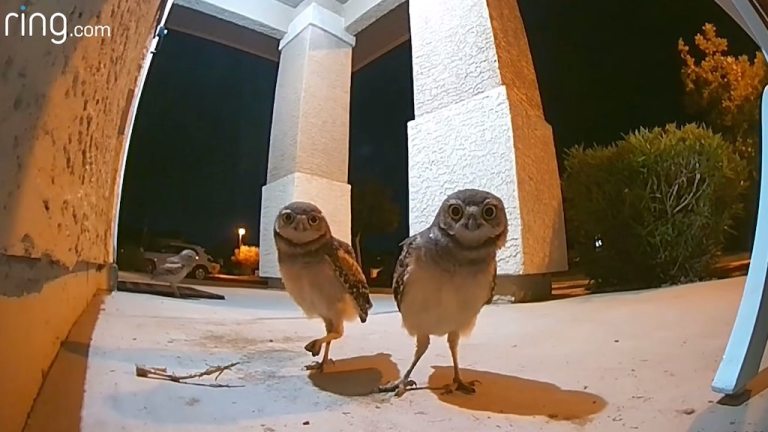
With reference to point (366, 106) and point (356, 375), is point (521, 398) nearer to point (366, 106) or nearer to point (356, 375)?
point (356, 375)

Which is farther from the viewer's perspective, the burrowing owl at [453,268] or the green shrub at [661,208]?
the green shrub at [661,208]

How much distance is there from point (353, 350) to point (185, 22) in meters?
2.36

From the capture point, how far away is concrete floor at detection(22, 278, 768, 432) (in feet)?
3.60

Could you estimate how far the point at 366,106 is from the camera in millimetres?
3664

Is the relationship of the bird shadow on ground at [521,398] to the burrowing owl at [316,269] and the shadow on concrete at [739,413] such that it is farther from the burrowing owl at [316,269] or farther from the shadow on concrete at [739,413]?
the burrowing owl at [316,269]

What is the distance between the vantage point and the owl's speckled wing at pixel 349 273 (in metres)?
1.58

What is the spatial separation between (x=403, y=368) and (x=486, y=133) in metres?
1.48

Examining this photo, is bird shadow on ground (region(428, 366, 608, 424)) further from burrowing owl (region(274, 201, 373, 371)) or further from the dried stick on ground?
the dried stick on ground

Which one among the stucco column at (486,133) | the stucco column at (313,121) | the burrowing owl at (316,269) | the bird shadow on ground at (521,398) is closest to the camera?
the bird shadow on ground at (521,398)

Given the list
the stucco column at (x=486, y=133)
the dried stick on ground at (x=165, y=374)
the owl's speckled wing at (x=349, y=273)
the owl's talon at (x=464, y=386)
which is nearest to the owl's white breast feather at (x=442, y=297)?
the owl's talon at (x=464, y=386)

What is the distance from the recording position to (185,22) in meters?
3.27

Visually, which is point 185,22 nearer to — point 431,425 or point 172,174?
point 172,174

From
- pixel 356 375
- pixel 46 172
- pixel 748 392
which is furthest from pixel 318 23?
pixel 748 392

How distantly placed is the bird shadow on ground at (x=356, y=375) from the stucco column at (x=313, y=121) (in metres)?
1.28
